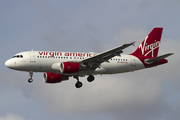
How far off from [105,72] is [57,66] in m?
7.94

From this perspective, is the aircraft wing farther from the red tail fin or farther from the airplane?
the red tail fin

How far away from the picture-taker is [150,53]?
194 ft

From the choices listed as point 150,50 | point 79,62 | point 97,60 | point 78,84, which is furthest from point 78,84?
point 150,50

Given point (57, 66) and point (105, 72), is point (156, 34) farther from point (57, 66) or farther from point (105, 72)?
point (57, 66)

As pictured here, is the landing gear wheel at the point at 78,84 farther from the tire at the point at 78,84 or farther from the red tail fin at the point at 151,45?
the red tail fin at the point at 151,45

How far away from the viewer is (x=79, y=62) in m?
52.4

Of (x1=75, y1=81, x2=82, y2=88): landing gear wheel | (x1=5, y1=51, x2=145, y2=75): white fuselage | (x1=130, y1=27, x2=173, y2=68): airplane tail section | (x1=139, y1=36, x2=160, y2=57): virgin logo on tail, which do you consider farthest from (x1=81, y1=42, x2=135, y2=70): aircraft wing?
(x1=139, y1=36, x2=160, y2=57): virgin logo on tail

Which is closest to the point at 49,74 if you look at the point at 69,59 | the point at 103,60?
the point at 69,59

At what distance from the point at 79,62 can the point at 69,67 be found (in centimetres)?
198

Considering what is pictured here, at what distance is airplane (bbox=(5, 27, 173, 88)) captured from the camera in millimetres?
51625

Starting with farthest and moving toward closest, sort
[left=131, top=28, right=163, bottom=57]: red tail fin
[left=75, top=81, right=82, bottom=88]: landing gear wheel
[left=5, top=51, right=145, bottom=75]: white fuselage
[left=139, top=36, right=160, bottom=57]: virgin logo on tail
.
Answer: [left=139, top=36, right=160, bottom=57]: virgin logo on tail → [left=131, top=28, right=163, bottom=57]: red tail fin → [left=75, top=81, right=82, bottom=88]: landing gear wheel → [left=5, top=51, right=145, bottom=75]: white fuselage

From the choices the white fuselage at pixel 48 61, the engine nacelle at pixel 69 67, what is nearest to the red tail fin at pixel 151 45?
the white fuselage at pixel 48 61

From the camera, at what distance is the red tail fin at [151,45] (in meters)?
59.1

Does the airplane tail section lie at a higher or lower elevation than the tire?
higher
